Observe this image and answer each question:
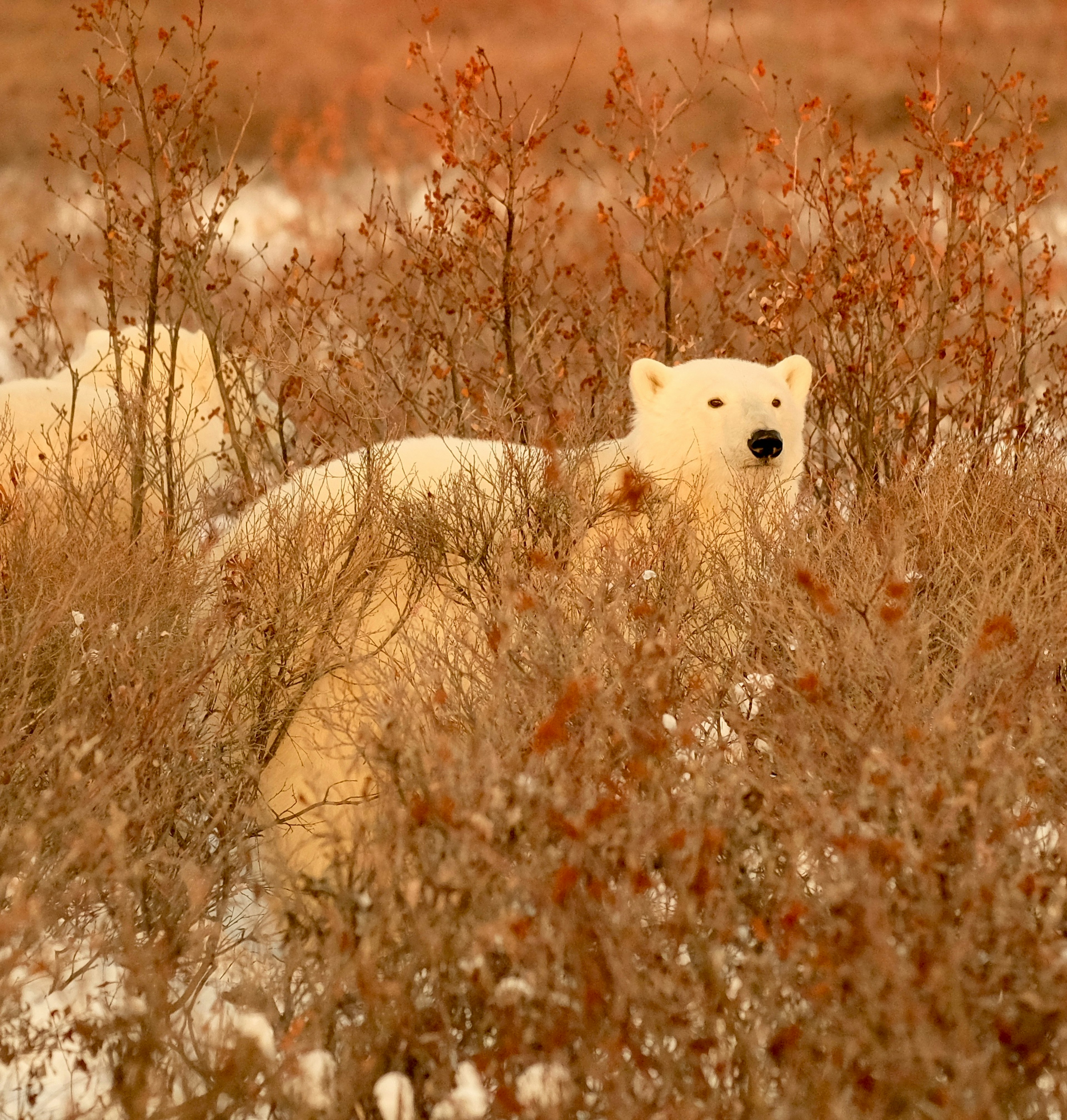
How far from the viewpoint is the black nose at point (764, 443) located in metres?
4.34

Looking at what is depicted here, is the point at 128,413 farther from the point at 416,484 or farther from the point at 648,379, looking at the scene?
the point at 648,379

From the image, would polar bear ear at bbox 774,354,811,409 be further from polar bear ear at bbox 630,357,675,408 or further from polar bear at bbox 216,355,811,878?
polar bear ear at bbox 630,357,675,408

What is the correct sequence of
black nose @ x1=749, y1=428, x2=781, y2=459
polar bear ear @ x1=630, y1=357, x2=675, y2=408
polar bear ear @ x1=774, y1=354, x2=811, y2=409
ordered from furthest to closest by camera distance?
polar bear ear @ x1=774, y1=354, x2=811, y2=409 → polar bear ear @ x1=630, y1=357, x2=675, y2=408 → black nose @ x1=749, y1=428, x2=781, y2=459

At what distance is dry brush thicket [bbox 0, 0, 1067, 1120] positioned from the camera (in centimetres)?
226

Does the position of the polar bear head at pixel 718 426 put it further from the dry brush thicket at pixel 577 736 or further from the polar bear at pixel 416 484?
the dry brush thicket at pixel 577 736

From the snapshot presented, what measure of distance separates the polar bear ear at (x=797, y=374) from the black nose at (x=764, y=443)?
17.0 inches

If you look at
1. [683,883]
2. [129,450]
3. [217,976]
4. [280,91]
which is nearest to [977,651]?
[683,883]

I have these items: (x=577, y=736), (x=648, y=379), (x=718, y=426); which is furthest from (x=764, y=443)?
(x=577, y=736)

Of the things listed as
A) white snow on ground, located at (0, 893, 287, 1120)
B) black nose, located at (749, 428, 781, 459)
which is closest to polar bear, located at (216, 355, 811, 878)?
black nose, located at (749, 428, 781, 459)

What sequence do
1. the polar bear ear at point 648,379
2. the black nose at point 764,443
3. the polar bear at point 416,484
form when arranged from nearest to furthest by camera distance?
the polar bear at point 416,484 → the black nose at point 764,443 → the polar bear ear at point 648,379

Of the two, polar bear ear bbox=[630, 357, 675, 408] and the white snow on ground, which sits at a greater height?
polar bear ear bbox=[630, 357, 675, 408]

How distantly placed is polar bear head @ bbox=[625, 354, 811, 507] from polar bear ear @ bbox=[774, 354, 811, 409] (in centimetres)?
2

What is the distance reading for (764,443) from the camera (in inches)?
171

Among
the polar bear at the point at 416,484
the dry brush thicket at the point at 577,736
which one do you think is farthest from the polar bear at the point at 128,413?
the polar bear at the point at 416,484
